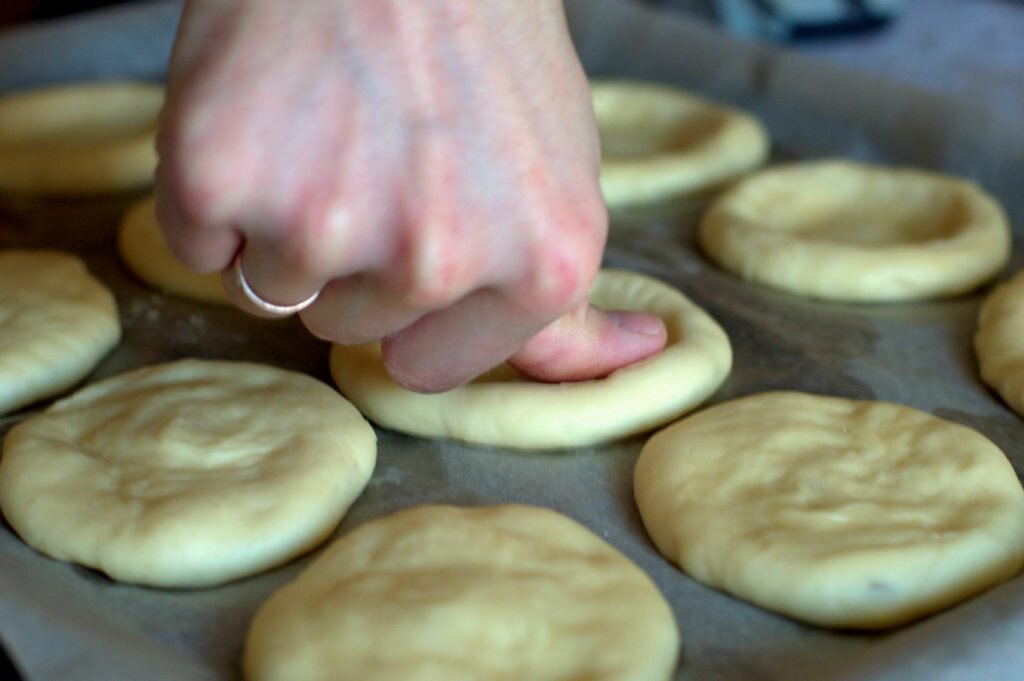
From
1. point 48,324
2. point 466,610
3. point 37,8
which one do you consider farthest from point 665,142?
point 37,8

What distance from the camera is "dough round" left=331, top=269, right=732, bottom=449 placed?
1.47m

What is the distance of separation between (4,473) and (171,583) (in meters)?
0.28

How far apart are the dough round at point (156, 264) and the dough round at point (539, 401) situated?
389 mm

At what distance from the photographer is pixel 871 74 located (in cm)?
245

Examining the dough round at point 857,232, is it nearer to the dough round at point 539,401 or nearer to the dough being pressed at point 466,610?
the dough round at point 539,401

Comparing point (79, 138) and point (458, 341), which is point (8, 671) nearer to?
point (458, 341)

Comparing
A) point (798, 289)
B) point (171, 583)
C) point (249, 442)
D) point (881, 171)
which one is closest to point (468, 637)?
point (171, 583)

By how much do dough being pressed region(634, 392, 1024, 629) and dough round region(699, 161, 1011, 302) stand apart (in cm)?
41

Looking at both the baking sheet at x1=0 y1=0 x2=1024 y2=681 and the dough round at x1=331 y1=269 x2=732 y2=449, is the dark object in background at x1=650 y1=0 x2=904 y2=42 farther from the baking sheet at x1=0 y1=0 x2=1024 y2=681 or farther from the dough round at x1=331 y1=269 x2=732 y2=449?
the dough round at x1=331 y1=269 x2=732 y2=449

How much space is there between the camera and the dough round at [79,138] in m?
2.26

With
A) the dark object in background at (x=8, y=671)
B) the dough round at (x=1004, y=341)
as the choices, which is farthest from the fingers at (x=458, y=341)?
the dough round at (x=1004, y=341)

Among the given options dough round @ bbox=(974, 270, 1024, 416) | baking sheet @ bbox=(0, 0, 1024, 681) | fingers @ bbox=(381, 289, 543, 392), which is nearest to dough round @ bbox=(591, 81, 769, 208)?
baking sheet @ bbox=(0, 0, 1024, 681)

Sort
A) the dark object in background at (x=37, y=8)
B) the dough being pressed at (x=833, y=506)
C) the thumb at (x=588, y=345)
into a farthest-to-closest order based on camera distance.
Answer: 1. the dark object in background at (x=37, y=8)
2. the thumb at (x=588, y=345)
3. the dough being pressed at (x=833, y=506)

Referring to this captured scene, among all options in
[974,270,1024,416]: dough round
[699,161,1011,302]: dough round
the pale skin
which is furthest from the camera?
[699,161,1011,302]: dough round
